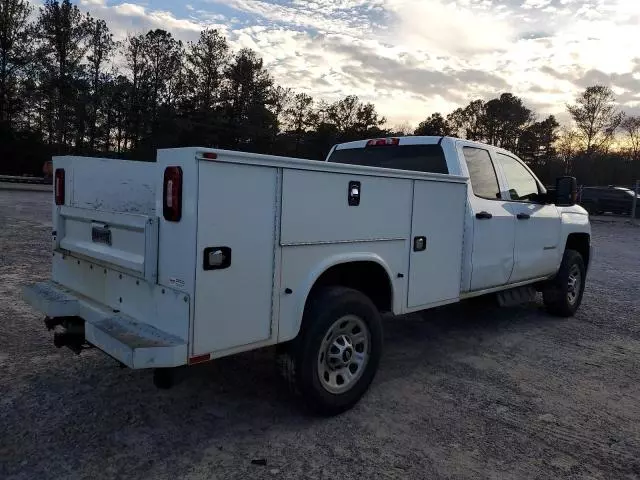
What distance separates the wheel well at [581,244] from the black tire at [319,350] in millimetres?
4615

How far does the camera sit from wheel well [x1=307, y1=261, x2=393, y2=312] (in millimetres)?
3953

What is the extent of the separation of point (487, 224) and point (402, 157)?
1100 millimetres

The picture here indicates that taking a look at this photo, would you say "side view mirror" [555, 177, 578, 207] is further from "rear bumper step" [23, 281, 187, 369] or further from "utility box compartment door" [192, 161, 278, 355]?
"rear bumper step" [23, 281, 187, 369]

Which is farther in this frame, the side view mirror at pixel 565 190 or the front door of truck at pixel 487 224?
the side view mirror at pixel 565 190

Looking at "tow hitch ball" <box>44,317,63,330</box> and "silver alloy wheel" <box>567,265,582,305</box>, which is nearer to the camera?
"tow hitch ball" <box>44,317,63,330</box>

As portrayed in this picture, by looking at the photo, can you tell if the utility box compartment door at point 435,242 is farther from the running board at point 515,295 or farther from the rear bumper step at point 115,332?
the rear bumper step at point 115,332

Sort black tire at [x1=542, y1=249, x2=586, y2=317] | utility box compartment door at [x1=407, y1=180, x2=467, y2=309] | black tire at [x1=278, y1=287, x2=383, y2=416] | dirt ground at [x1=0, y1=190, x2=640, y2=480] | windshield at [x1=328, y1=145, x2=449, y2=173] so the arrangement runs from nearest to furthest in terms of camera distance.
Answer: dirt ground at [x1=0, y1=190, x2=640, y2=480], black tire at [x1=278, y1=287, x2=383, y2=416], utility box compartment door at [x1=407, y1=180, x2=467, y2=309], windshield at [x1=328, y1=145, x2=449, y2=173], black tire at [x1=542, y1=249, x2=586, y2=317]

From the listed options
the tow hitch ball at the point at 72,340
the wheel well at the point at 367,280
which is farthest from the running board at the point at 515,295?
the tow hitch ball at the point at 72,340

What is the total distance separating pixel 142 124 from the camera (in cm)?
4791

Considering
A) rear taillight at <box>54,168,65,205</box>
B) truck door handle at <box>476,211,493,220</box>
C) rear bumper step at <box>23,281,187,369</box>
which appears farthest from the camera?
truck door handle at <box>476,211,493,220</box>

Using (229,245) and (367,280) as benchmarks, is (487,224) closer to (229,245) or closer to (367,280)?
(367,280)

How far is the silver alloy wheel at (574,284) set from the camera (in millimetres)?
7034

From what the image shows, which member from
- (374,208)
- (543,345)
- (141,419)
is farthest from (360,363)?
(543,345)

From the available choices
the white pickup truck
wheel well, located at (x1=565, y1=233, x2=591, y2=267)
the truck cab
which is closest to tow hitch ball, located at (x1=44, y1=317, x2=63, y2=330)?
the white pickup truck
